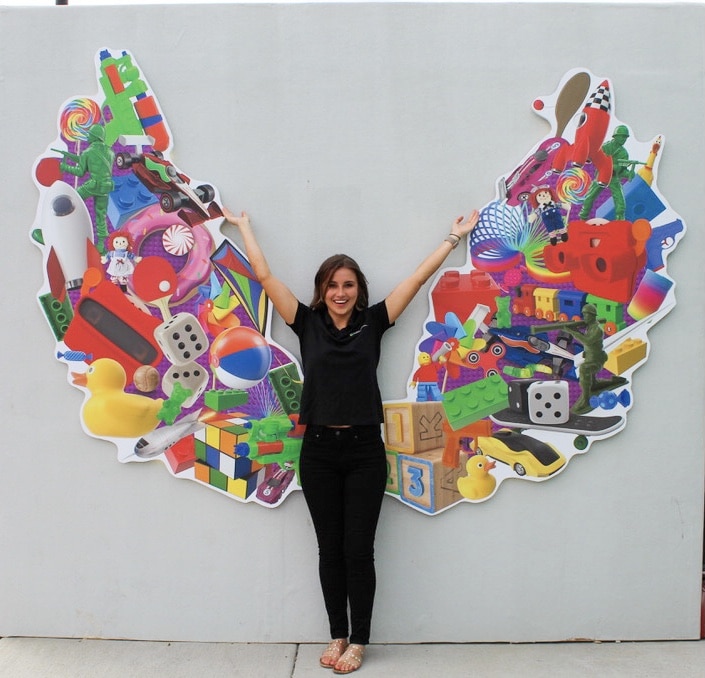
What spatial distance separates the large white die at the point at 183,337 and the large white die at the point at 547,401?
5.19ft

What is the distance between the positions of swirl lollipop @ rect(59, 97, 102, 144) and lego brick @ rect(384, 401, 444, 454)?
6.35 ft

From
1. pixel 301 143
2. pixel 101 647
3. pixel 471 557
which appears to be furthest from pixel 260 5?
pixel 101 647

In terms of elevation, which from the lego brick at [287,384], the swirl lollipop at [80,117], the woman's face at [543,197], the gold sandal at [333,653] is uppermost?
the swirl lollipop at [80,117]

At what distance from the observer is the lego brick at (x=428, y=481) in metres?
3.34

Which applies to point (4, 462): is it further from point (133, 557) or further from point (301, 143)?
point (301, 143)

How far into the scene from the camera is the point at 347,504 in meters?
3.20

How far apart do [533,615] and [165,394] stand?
2.09 meters

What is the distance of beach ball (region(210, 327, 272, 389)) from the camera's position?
3.37 meters

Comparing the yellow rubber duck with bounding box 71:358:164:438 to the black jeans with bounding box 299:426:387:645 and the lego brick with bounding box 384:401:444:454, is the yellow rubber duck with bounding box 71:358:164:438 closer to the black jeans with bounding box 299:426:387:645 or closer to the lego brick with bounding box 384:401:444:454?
the black jeans with bounding box 299:426:387:645

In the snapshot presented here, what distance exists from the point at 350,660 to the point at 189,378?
1.49m

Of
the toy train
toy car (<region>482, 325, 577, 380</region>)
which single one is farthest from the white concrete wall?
toy car (<region>482, 325, 577, 380</region>)

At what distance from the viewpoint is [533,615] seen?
3.45 metres

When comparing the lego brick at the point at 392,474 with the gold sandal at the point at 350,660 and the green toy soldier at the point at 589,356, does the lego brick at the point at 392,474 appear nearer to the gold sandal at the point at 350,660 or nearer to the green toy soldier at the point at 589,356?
the gold sandal at the point at 350,660

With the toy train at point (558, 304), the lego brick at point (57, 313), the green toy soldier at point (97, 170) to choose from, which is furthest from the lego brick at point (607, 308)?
the lego brick at point (57, 313)
